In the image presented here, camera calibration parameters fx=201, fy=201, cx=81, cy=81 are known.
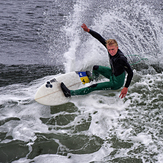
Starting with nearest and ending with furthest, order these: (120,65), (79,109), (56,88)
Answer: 1. (120,65)
2. (79,109)
3. (56,88)

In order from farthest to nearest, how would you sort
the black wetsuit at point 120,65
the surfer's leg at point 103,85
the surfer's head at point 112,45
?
the surfer's leg at point 103,85 → the surfer's head at point 112,45 → the black wetsuit at point 120,65

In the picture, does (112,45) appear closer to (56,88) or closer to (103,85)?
(103,85)

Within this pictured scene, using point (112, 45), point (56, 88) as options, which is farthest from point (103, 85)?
point (56, 88)

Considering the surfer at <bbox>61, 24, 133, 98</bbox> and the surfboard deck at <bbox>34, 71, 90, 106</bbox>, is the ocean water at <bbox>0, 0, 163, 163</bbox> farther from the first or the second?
the surfer at <bbox>61, 24, 133, 98</bbox>

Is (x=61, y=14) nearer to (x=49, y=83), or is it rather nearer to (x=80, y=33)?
(x=80, y=33)

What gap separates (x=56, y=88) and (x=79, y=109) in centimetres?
85

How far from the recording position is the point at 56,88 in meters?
5.42

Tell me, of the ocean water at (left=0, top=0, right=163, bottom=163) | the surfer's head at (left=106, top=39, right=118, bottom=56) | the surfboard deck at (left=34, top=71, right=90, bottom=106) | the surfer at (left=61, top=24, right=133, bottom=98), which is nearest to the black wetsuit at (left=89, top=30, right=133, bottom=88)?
the surfer at (left=61, top=24, right=133, bottom=98)

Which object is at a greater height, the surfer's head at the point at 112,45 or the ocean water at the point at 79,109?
the surfer's head at the point at 112,45

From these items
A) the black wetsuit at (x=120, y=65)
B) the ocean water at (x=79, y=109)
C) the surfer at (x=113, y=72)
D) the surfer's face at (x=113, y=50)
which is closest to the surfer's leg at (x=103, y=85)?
the surfer at (x=113, y=72)

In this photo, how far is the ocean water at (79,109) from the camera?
3955 mm

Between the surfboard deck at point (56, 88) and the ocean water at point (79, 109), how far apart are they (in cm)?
23

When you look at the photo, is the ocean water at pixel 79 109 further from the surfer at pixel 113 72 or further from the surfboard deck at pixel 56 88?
the surfer at pixel 113 72

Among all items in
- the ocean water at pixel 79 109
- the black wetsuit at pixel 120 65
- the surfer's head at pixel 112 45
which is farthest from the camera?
the surfer's head at pixel 112 45
